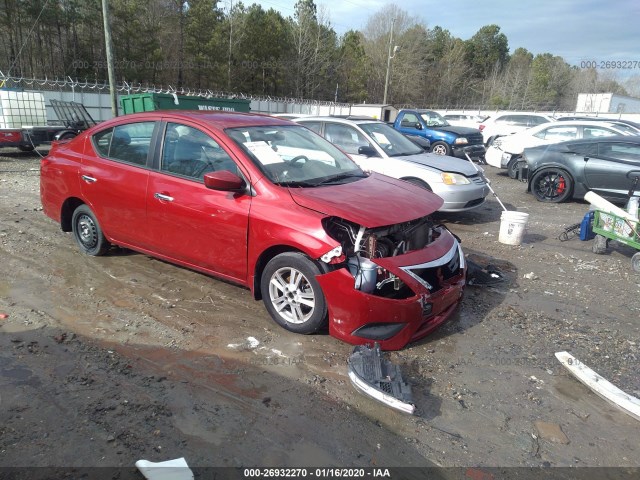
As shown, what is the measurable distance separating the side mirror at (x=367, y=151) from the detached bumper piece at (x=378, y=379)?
482 centimetres

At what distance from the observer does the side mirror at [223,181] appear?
3.75 m

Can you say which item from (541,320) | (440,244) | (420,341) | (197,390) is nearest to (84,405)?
(197,390)

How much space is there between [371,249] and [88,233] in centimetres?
367

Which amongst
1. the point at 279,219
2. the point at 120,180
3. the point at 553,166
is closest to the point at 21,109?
the point at 120,180

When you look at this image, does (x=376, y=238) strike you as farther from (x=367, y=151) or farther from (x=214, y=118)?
(x=367, y=151)

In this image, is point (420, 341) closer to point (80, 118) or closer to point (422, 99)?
point (80, 118)

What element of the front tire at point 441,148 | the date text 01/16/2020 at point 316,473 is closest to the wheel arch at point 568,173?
the front tire at point 441,148

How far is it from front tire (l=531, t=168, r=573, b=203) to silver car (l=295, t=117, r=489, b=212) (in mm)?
2712

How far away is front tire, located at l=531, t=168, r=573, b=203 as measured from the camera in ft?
31.6

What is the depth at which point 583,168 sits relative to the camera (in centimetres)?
929

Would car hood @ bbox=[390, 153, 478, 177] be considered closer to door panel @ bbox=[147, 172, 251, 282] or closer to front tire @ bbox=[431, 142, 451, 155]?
door panel @ bbox=[147, 172, 251, 282]

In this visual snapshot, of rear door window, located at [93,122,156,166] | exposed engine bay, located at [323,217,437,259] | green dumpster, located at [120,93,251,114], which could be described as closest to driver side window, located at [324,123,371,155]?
rear door window, located at [93,122,156,166]

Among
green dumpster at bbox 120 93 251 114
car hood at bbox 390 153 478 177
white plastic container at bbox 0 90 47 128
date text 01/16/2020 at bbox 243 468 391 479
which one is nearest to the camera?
date text 01/16/2020 at bbox 243 468 391 479

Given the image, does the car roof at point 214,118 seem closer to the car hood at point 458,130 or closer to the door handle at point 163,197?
the door handle at point 163,197
